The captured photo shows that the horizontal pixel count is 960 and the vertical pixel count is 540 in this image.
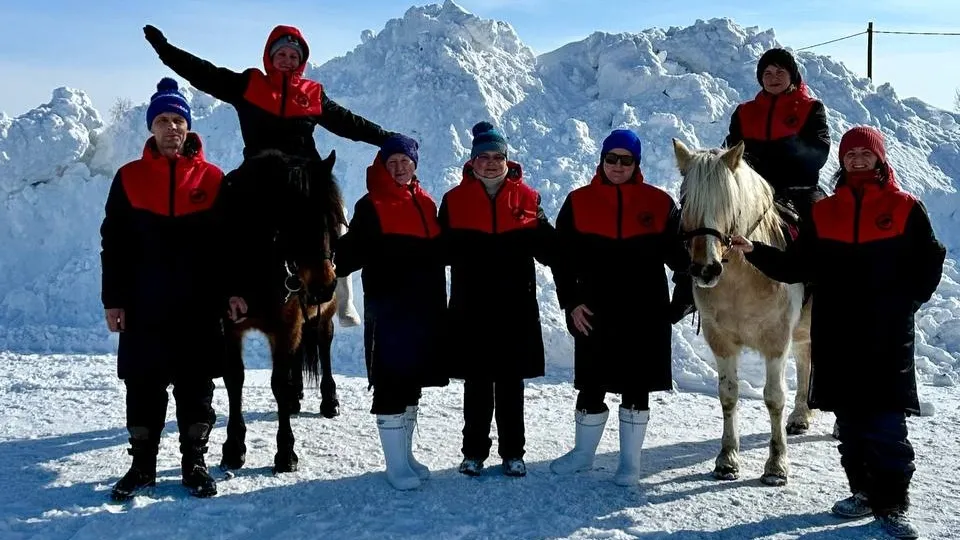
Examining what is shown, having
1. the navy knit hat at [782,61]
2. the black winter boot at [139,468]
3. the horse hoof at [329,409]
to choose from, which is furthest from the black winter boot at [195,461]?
the navy knit hat at [782,61]

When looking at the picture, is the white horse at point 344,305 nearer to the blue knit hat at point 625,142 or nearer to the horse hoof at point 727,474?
the blue knit hat at point 625,142

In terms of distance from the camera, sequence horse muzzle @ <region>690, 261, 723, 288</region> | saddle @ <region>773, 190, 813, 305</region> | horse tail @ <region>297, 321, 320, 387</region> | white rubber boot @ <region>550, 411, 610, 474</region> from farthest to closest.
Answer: horse tail @ <region>297, 321, 320, 387</region>
saddle @ <region>773, 190, 813, 305</region>
white rubber boot @ <region>550, 411, 610, 474</region>
horse muzzle @ <region>690, 261, 723, 288</region>

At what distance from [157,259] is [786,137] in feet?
13.2

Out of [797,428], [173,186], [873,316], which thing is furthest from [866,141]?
[173,186]

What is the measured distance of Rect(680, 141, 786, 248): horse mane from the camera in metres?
3.92

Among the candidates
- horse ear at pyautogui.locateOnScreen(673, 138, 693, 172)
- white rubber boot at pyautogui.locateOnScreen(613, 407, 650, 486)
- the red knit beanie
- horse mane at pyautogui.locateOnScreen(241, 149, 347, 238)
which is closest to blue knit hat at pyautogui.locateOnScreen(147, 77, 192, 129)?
horse mane at pyautogui.locateOnScreen(241, 149, 347, 238)

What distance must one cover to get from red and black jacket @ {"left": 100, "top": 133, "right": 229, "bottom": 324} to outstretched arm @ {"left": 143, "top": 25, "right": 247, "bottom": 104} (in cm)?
117

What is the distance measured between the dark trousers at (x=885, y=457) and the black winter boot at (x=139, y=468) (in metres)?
3.57

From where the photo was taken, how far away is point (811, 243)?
4.00m

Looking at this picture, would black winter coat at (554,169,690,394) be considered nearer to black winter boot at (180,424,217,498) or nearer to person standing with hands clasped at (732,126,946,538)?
person standing with hands clasped at (732,126,946,538)

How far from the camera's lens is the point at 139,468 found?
402 cm

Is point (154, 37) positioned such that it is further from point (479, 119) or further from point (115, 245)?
point (479, 119)

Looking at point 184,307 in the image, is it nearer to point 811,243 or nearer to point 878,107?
point 811,243

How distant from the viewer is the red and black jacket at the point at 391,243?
4156mm
